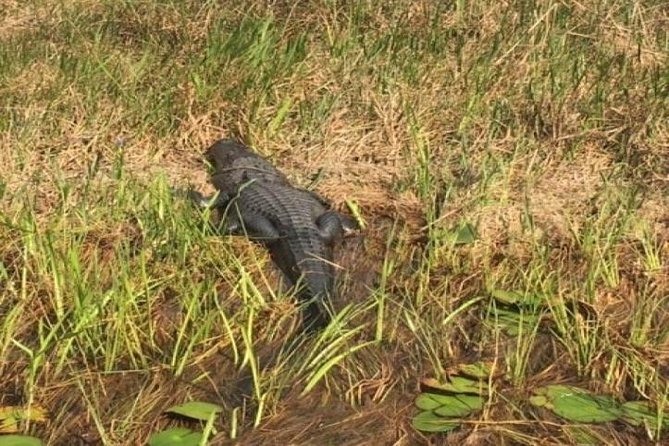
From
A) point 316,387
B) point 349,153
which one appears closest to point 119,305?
point 316,387

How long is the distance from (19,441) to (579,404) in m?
1.73

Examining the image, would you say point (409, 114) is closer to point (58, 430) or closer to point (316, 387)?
point (316, 387)

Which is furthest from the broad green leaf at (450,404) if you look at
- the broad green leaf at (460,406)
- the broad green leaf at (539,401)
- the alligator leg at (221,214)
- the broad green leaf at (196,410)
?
the alligator leg at (221,214)

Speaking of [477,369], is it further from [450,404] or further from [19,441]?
[19,441]

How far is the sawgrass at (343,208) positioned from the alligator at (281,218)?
95 mm

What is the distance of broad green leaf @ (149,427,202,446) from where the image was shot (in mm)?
2906

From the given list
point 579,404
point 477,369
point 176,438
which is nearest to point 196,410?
point 176,438

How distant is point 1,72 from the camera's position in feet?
16.9

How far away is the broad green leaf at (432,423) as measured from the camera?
2.97 meters

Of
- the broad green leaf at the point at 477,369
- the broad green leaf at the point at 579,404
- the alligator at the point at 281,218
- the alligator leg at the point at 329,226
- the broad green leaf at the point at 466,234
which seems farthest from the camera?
the alligator leg at the point at 329,226

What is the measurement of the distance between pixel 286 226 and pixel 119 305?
1057 millimetres

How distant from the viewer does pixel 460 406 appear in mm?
3051

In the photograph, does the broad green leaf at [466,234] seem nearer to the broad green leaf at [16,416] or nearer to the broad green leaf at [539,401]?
the broad green leaf at [539,401]

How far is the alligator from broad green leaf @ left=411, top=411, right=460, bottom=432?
609 mm
